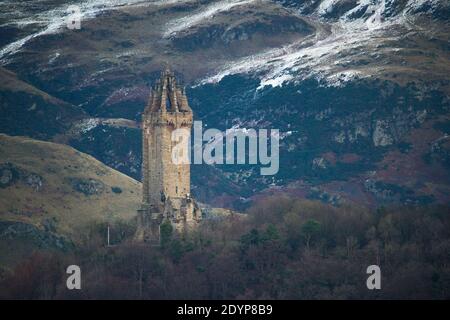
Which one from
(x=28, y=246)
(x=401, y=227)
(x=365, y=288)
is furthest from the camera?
(x=28, y=246)

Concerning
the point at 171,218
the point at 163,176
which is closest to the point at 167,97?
the point at 163,176

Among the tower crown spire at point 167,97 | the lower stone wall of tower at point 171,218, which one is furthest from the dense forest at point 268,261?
the tower crown spire at point 167,97

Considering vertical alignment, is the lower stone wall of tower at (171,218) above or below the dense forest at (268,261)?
above

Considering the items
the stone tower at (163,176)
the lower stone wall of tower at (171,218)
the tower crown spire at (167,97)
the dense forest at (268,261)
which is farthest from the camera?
the tower crown spire at (167,97)

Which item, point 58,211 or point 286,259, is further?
point 58,211

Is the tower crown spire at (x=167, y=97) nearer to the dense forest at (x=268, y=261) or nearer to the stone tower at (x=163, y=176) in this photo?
the stone tower at (x=163, y=176)

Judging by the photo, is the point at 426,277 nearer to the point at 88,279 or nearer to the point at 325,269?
the point at 325,269

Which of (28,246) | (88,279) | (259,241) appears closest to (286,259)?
(259,241)


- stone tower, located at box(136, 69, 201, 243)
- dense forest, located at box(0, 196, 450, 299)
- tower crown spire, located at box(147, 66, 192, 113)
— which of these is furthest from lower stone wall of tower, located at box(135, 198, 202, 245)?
tower crown spire, located at box(147, 66, 192, 113)
